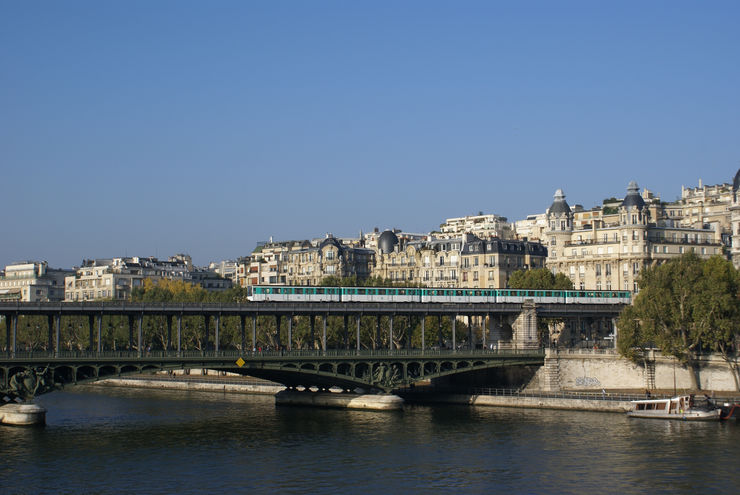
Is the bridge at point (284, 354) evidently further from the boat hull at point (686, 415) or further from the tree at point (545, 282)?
the tree at point (545, 282)

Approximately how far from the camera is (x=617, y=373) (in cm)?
10112

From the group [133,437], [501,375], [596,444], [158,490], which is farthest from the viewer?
[501,375]

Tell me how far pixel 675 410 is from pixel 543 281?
57.4 m

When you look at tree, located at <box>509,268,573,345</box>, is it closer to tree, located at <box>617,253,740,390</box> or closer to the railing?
the railing

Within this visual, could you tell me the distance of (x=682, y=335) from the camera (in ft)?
314

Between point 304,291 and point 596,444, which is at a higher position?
point 304,291

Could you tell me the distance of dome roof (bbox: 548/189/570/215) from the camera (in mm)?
159875

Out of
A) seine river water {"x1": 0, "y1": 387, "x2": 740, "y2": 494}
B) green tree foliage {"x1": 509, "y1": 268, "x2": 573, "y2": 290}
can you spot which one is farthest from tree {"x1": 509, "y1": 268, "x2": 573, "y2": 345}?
seine river water {"x1": 0, "y1": 387, "x2": 740, "y2": 494}

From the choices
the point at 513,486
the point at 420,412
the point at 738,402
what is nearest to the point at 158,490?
the point at 513,486

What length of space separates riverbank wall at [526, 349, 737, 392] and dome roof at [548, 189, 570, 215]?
2273 inches

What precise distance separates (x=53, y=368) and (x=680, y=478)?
45.5m

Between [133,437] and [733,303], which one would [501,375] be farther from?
[133,437]

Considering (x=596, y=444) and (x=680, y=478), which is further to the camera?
(x=596, y=444)

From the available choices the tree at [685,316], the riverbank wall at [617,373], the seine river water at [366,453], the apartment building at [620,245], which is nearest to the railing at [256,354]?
the riverbank wall at [617,373]
